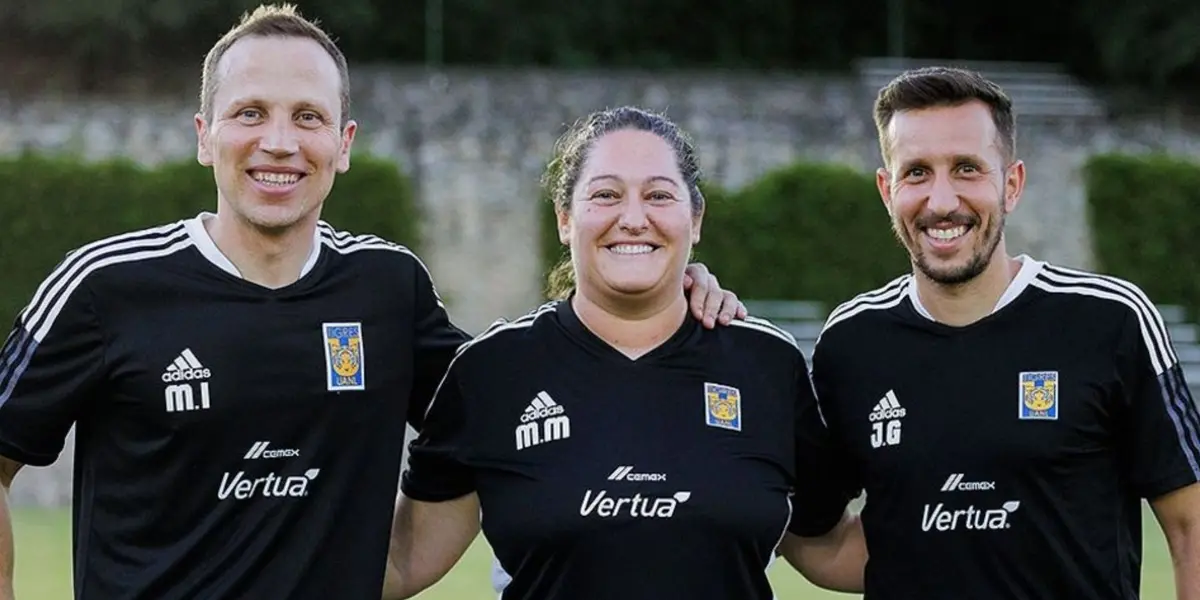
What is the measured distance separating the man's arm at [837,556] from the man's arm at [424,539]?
2.85 ft

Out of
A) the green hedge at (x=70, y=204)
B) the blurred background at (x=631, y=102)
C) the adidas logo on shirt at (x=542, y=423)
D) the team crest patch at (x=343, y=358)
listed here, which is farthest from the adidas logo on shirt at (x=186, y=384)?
the green hedge at (x=70, y=204)

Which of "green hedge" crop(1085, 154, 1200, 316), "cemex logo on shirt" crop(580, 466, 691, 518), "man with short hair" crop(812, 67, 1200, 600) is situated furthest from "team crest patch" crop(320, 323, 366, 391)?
"green hedge" crop(1085, 154, 1200, 316)

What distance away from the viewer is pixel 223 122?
3.77 m

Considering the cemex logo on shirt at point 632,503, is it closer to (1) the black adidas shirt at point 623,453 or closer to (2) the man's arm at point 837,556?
(1) the black adidas shirt at point 623,453

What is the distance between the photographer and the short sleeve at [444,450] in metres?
3.93

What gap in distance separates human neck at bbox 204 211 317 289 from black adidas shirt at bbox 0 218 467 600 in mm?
27

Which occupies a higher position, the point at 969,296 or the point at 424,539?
the point at 969,296

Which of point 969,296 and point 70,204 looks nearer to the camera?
point 969,296

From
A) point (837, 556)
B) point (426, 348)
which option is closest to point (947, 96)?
point (837, 556)

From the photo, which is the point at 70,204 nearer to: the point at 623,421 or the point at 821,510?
the point at 821,510

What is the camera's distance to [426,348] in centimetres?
407

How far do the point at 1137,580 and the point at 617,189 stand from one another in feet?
5.18

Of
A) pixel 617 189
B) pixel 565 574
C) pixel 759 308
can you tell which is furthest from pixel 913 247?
pixel 759 308

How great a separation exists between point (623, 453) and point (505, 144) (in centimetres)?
1674
